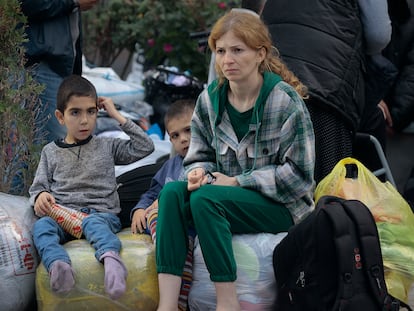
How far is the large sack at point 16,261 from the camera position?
3.84m

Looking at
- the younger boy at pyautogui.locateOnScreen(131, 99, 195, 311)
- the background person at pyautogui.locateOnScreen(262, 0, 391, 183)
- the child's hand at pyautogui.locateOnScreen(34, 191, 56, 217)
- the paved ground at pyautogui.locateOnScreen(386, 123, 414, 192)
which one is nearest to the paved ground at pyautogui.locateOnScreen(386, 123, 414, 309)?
the paved ground at pyautogui.locateOnScreen(386, 123, 414, 192)

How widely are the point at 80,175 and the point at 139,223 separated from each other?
39 centimetres

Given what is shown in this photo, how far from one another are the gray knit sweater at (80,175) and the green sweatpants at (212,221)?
0.59 metres

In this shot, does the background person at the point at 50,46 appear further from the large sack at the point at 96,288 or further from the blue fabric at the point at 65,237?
the large sack at the point at 96,288

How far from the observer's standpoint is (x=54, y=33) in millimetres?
4781

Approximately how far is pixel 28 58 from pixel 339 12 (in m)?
1.81

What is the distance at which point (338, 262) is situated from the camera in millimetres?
3410

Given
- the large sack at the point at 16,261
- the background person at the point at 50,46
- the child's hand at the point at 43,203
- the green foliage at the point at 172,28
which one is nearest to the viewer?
the large sack at the point at 16,261

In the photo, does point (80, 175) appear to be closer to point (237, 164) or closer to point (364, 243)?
point (237, 164)

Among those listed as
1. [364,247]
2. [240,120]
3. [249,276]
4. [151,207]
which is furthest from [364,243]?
[151,207]

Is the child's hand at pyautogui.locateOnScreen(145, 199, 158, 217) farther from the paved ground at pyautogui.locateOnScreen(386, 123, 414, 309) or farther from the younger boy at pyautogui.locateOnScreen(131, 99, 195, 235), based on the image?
the paved ground at pyautogui.locateOnScreen(386, 123, 414, 309)

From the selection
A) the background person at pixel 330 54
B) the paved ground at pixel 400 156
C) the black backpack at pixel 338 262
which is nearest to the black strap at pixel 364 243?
the black backpack at pixel 338 262

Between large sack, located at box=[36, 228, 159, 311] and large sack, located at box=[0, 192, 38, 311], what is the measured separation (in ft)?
0.36

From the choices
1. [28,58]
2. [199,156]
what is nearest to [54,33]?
[28,58]
